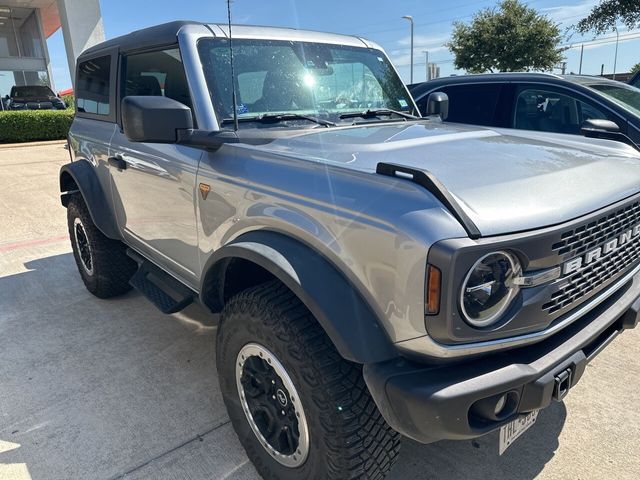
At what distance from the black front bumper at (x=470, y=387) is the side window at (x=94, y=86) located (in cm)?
303

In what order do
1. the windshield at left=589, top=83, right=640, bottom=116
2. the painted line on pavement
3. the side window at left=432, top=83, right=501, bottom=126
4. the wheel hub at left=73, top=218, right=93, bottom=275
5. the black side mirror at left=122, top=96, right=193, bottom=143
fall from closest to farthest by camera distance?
1. the black side mirror at left=122, top=96, right=193, bottom=143
2. the wheel hub at left=73, top=218, right=93, bottom=275
3. the windshield at left=589, top=83, right=640, bottom=116
4. the side window at left=432, top=83, right=501, bottom=126
5. the painted line on pavement

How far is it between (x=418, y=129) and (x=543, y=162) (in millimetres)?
819

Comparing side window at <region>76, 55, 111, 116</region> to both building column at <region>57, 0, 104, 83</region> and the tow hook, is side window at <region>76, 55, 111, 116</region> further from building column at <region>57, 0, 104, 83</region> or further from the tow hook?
building column at <region>57, 0, 104, 83</region>

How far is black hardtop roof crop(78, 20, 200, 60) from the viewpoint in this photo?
9.02ft

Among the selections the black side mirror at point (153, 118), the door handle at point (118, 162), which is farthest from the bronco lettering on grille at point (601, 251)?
the door handle at point (118, 162)

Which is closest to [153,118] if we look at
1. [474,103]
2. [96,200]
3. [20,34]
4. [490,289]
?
[490,289]

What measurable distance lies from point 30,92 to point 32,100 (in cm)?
65

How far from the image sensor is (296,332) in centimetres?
184

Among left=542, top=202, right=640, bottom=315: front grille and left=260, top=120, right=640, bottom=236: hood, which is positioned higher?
left=260, top=120, right=640, bottom=236: hood

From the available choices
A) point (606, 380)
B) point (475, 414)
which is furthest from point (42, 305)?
point (606, 380)

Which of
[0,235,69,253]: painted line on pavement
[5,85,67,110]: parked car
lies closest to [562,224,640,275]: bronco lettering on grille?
[0,235,69,253]: painted line on pavement

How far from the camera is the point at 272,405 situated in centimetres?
211

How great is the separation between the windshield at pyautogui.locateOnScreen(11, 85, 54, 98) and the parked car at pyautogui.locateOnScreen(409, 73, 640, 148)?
21516mm

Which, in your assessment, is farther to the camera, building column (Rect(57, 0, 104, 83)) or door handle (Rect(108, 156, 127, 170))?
building column (Rect(57, 0, 104, 83))
